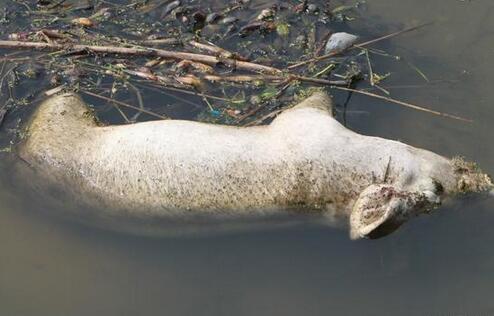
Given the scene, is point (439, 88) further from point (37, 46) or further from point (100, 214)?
point (37, 46)

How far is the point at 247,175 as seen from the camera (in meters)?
5.28

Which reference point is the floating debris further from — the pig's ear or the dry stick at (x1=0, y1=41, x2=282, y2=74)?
the pig's ear

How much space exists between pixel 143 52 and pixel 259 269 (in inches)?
95.8

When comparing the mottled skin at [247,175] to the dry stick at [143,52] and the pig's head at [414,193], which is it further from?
the dry stick at [143,52]

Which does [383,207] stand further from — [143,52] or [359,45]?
[143,52]

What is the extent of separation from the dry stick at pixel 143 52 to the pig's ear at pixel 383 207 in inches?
73.9

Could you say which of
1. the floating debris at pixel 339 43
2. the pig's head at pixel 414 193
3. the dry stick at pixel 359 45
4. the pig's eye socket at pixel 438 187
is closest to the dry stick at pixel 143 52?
the dry stick at pixel 359 45

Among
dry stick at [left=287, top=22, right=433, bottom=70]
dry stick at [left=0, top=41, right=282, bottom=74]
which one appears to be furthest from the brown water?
dry stick at [left=0, top=41, right=282, bottom=74]

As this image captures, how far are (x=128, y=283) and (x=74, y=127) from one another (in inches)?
55.7

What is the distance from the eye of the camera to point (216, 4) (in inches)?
290

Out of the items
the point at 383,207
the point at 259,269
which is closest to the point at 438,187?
the point at 383,207

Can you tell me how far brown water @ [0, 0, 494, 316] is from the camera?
539cm

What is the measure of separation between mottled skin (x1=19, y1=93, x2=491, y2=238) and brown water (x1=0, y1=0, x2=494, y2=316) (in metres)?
0.28

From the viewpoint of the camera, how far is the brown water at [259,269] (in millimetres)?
5395
